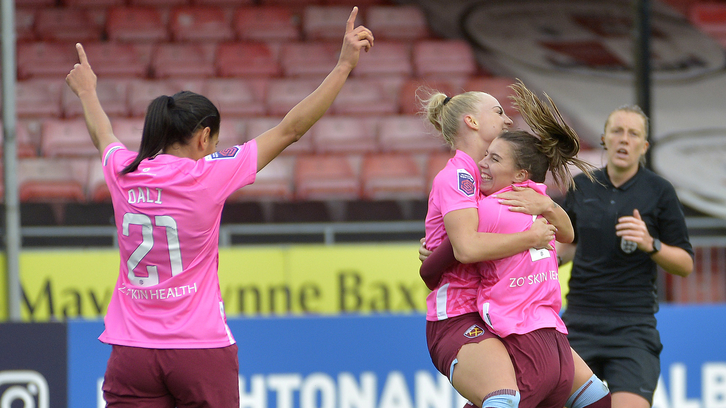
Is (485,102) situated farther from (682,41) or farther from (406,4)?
(682,41)

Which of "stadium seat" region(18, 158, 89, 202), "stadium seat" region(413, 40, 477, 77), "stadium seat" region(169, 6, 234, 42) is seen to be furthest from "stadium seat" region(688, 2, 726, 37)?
"stadium seat" region(18, 158, 89, 202)

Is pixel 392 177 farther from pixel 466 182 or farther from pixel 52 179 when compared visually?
pixel 466 182

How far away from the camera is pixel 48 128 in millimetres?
10055

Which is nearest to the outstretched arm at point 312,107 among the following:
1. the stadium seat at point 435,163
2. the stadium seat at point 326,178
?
the stadium seat at point 326,178

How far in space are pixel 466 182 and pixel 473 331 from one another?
1.77ft

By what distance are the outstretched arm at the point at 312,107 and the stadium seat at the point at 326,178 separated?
620 centimetres

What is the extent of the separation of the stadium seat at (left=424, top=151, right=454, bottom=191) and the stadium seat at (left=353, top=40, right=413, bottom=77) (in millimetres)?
2337

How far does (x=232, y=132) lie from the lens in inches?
397

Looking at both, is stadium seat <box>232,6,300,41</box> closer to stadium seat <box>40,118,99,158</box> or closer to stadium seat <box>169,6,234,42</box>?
stadium seat <box>169,6,234,42</box>

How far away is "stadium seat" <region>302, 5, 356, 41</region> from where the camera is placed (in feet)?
41.2

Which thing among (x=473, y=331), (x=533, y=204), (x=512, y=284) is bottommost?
(x=473, y=331)

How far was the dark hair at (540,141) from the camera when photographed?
293 centimetres

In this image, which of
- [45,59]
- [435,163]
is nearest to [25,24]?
[45,59]

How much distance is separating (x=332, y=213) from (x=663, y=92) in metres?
7.05
